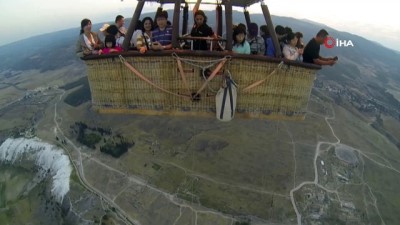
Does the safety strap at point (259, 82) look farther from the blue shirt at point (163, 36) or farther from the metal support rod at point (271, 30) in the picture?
the blue shirt at point (163, 36)

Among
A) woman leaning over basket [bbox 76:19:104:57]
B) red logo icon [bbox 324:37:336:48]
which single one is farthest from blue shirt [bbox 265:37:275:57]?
woman leaning over basket [bbox 76:19:104:57]

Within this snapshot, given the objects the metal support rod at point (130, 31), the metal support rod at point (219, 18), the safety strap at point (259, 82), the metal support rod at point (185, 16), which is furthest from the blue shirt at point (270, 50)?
the metal support rod at point (185, 16)

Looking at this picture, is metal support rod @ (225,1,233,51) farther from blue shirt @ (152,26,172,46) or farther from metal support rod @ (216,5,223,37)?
metal support rod @ (216,5,223,37)

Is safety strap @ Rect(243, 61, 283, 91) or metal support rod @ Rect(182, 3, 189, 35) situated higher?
metal support rod @ Rect(182, 3, 189, 35)

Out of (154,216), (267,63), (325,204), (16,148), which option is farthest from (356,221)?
(16,148)

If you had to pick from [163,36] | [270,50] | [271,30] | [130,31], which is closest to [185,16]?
[163,36]

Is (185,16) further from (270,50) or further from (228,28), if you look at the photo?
(228,28)

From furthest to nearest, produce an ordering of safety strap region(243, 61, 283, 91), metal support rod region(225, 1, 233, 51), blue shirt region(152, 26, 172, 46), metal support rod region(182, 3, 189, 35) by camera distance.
→ 1. metal support rod region(182, 3, 189, 35)
2. blue shirt region(152, 26, 172, 46)
3. safety strap region(243, 61, 283, 91)
4. metal support rod region(225, 1, 233, 51)

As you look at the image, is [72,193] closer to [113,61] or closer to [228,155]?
[228,155]
